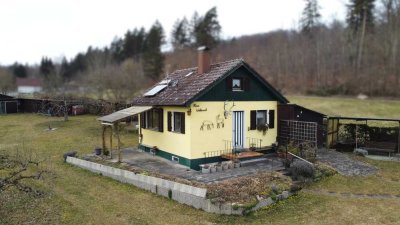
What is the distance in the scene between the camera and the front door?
61.2ft

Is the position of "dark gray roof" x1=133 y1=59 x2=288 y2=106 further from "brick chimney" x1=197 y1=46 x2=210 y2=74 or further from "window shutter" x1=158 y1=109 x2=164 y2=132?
"window shutter" x1=158 y1=109 x2=164 y2=132

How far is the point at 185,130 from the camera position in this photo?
1698 centimetres

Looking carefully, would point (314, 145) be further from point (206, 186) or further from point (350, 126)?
point (206, 186)

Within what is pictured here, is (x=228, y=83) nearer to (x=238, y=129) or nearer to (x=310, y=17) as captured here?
(x=238, y=129)

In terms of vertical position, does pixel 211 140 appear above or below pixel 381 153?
above

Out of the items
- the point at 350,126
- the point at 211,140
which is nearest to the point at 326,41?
the point at 350,126

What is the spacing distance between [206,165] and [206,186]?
10.3 ft

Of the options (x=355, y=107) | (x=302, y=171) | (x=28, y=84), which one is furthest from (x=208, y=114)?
(x=28, y=84)

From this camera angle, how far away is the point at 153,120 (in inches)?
803

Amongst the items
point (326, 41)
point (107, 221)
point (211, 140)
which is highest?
point (326, 41)

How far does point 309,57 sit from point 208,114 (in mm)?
47254

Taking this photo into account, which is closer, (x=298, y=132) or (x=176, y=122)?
(x=176, y=122)

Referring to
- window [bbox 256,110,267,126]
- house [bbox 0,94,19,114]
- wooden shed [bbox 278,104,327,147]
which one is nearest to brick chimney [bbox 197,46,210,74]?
window [bbox 256,110,267,126]

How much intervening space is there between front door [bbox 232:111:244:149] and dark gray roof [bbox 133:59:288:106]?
2.55 m
